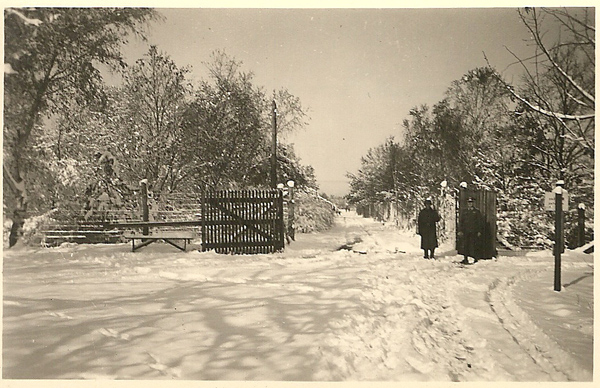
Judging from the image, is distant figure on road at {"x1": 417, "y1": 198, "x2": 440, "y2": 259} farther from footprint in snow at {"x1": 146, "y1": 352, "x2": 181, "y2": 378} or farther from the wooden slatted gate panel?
footprint in snow at {"x1": 146, "y1": 352, "x2": 181, "y2": 378}

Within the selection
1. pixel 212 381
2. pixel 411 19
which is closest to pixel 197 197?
pixel 212 381

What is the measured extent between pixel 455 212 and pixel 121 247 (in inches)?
202

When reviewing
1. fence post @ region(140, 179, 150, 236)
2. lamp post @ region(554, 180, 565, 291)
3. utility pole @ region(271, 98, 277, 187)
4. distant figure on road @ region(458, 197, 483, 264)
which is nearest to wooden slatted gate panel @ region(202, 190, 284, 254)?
utility pole @ region(271, 98, 277, 187)

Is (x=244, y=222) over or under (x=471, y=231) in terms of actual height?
over

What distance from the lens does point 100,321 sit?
2.64 metres

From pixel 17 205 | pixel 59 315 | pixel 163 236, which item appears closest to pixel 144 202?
pixel 163 236

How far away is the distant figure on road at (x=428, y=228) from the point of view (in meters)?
5.14

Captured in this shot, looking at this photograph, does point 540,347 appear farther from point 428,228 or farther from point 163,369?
point 163,369

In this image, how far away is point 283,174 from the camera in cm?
454

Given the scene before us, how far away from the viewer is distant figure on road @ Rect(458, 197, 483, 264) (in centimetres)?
498

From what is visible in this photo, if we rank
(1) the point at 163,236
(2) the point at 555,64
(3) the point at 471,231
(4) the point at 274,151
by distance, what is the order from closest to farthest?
(2) the point at 555,64 < (4) the point at 274,151 < (1) the point at 163,236 < (3) the point at 471,231

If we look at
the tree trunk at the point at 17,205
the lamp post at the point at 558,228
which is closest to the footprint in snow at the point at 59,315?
the tree trunk at the point at 17,205

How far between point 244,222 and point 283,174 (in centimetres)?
116

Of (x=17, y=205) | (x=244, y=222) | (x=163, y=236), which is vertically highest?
(x=17, y=205)
